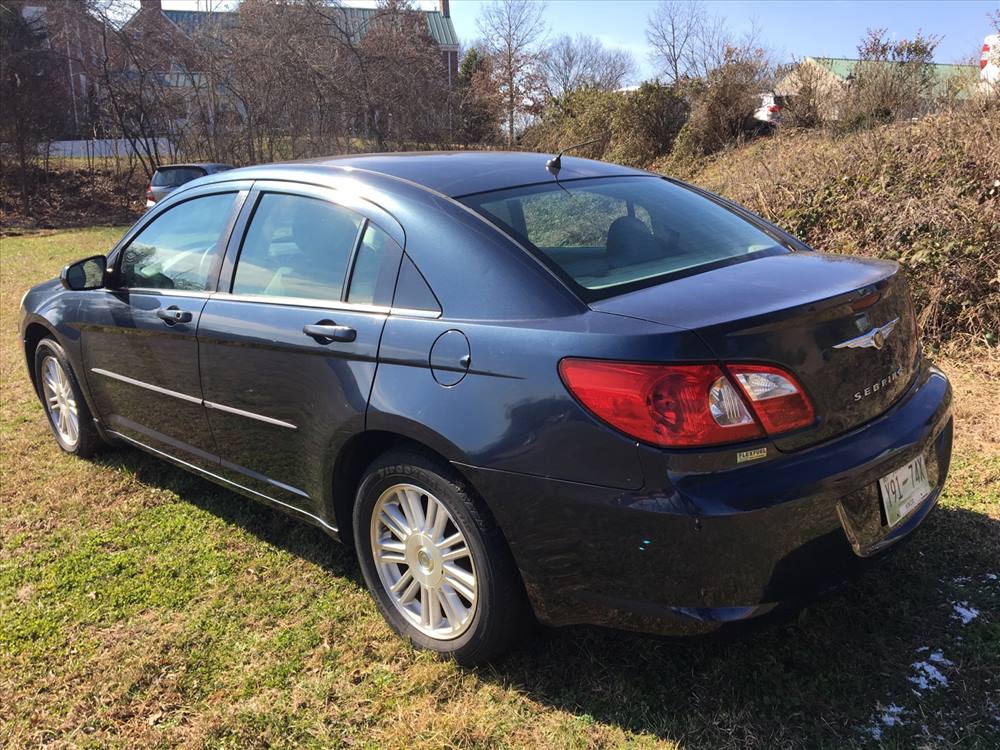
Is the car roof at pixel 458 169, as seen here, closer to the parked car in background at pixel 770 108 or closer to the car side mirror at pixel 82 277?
the car side mirror at pixel 82 277

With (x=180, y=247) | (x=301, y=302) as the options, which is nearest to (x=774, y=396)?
(x=301, y=302)

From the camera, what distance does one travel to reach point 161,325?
3.61 metres

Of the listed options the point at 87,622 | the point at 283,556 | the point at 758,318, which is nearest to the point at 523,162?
the point at 758,318

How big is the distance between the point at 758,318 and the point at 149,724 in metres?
2.21

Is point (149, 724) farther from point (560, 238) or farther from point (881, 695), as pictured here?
point (881, 695)

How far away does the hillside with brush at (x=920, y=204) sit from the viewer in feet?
18.1

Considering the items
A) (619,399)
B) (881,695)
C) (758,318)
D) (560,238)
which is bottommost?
(881,695)

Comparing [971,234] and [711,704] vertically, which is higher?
[971,234]

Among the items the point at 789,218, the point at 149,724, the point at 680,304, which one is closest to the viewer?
the point at 680,304

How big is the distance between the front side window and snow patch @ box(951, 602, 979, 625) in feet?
10.2

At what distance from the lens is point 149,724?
2.54 meters

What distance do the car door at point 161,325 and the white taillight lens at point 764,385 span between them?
229 cm

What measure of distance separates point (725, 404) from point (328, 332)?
1383 millimetres

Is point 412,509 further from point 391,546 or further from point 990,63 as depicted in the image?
point 990,63
